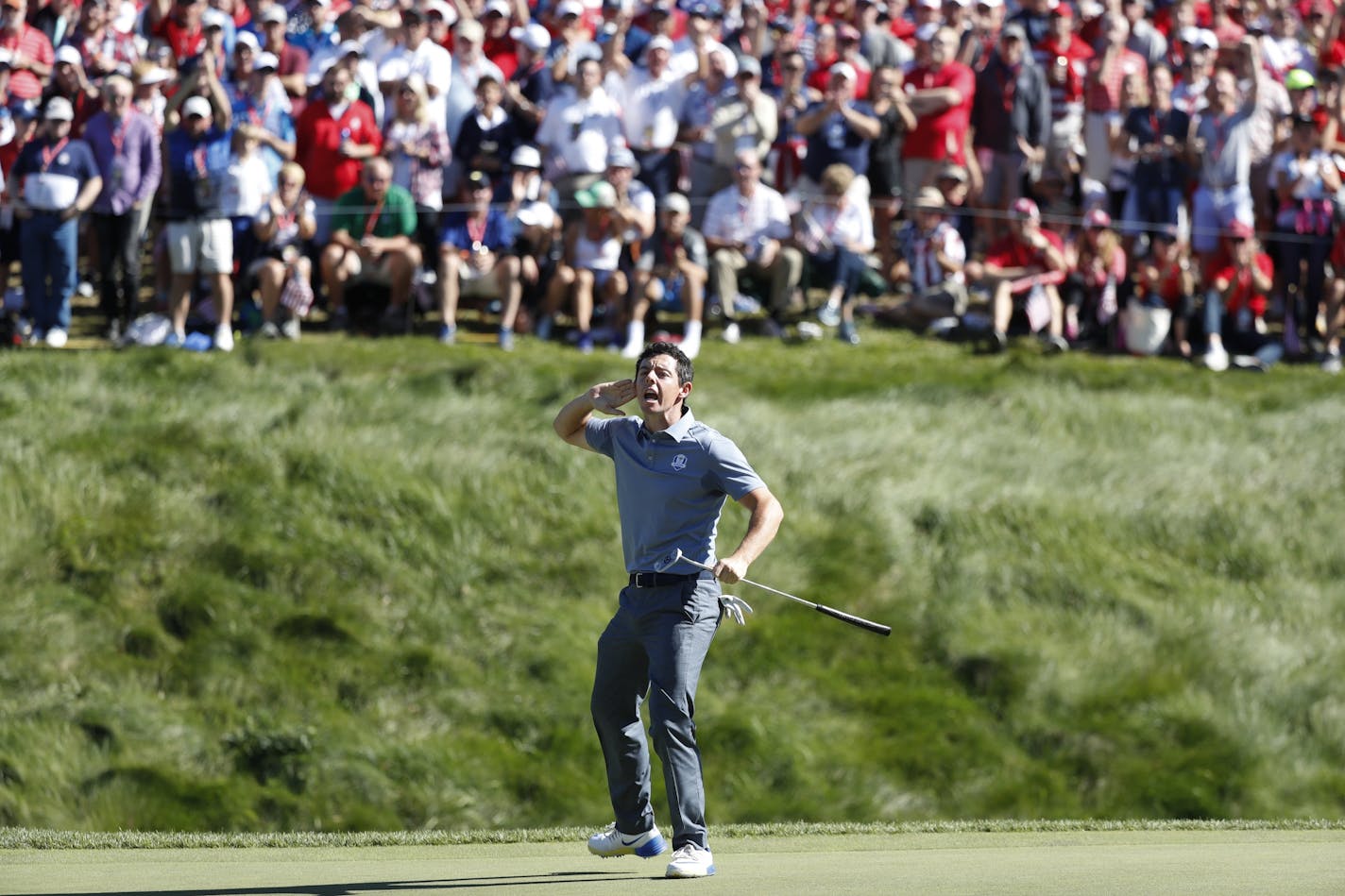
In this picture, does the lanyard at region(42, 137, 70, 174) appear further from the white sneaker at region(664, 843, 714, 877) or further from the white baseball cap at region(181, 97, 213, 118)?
the white sneaker at region(664, 843, 714, 877)

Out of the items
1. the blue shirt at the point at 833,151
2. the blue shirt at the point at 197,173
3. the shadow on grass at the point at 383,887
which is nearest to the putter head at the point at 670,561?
the shadow on grass at the point at 383,887

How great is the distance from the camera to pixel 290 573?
1331cm

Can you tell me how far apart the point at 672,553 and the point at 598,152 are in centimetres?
959

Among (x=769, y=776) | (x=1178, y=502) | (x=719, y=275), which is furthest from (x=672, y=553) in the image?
(x=719, y=275)

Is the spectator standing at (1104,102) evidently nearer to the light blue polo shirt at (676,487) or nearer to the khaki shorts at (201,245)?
the khaki shorts at (201,245)

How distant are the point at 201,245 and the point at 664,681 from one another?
942 cm

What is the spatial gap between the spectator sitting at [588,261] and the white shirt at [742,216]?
0.89 m

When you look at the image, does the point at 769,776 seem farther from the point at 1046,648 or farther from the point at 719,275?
the point at 719,275

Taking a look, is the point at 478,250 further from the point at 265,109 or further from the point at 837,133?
the point at 837,133

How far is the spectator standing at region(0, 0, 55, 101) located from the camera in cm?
1602

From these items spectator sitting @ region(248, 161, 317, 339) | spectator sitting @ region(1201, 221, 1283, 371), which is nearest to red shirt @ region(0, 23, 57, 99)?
spectator sitting @ region(248, 161, 317, 339)

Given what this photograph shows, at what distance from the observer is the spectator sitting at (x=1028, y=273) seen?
55.3ft

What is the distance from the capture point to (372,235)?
52.3ft

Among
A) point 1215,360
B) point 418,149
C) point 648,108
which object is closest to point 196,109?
point 418,149
